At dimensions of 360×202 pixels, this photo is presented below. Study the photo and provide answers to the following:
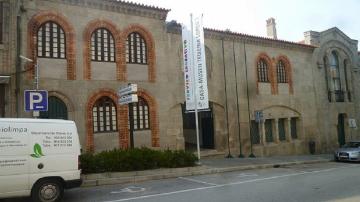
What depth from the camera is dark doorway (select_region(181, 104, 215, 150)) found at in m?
20.8

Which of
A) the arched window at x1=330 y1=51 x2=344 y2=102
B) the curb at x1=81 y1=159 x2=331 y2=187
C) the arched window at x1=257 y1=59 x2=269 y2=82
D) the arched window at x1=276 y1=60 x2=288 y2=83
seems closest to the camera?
the curb at x1=81 y1=159 x2=331 y2=187

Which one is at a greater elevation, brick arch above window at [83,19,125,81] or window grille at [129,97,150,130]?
brick arch above window at [83,19,125,81]

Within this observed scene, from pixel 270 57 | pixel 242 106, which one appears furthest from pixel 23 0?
pixel 270 57

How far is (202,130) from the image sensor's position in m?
21.7

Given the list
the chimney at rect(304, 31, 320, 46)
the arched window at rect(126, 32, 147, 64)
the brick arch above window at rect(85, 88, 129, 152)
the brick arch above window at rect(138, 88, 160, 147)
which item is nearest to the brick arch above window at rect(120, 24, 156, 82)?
the arched window at rect(126, 32, 147, 64)

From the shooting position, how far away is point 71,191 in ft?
35.8

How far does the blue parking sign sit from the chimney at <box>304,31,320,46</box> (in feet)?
69.1

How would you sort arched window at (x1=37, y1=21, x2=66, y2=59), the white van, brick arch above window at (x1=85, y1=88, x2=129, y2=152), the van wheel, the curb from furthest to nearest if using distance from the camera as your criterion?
brick arch above window at (x1=85, y1=88, x2=129, y2=152)
arched window at (x1=37, y1=21, x2=66, y2=59)
the curb
the van wheel
the white van

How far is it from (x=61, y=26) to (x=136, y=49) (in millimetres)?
3868

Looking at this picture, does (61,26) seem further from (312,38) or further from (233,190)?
(312,38)

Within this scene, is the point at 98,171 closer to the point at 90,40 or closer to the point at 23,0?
the point at 90,40

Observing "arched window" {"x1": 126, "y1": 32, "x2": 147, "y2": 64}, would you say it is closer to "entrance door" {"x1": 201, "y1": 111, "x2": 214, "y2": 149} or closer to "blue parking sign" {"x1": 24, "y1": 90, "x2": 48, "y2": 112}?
"entrance door" {"x1": 201, "y1": 111, "x2": 214, "y2": 149}

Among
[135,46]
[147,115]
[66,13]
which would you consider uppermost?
[66,13]

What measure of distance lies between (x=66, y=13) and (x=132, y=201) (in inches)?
402
